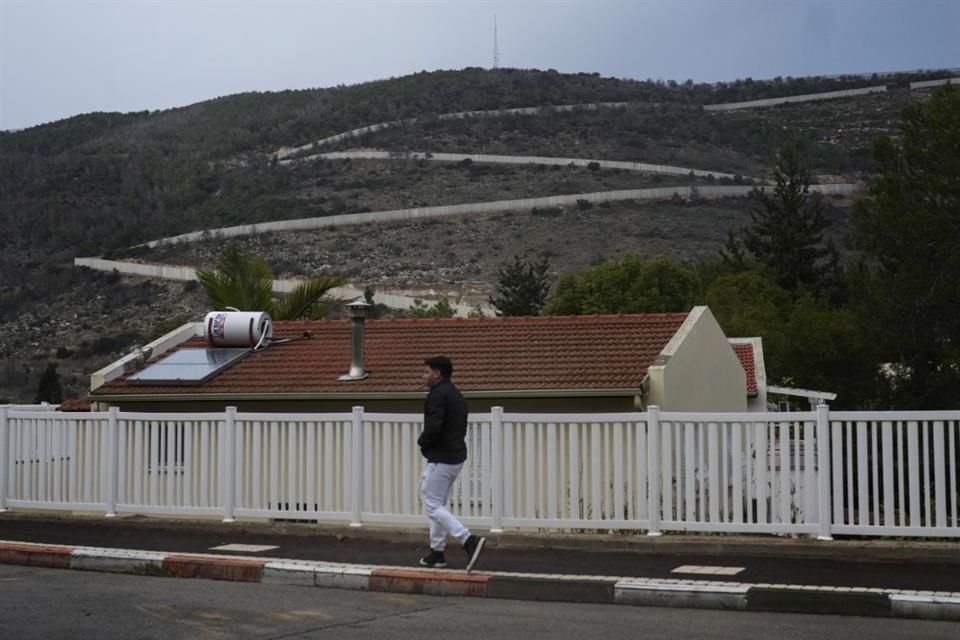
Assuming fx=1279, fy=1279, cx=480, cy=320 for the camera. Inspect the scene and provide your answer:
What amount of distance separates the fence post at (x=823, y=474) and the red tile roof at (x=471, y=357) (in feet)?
18.9

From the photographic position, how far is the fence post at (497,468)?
40.5 ft

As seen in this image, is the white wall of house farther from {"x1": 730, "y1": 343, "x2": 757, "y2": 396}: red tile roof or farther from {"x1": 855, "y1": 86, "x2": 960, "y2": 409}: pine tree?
{"x1": 855, "y1": 86, "x2": 960, "y2": 409}: pine tree

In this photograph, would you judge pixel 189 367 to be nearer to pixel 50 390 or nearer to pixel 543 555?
pixel 543 555

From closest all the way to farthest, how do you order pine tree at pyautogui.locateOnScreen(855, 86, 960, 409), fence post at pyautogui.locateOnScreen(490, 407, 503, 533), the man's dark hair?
1. the man's dark hair
2. fence post at pyautogui.locateOnScreen(490, 407, 503, 533)
3. pine tree at pyautogui.locateOnScreen(855, 86, 960, 409)

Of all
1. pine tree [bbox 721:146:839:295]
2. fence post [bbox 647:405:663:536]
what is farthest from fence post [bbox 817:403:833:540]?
pine tree [bbox 721:146:839:295]

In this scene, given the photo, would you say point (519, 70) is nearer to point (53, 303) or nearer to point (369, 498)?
point (53, 303)

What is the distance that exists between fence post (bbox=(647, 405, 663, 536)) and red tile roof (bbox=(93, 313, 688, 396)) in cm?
512

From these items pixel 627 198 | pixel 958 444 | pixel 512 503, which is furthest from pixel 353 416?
pixel 627 198

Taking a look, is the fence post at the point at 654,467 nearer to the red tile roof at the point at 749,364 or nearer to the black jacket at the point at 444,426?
the black jacket at the point at 444,426

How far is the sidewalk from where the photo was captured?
9148 mm

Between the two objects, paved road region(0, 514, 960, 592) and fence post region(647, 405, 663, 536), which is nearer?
paved road region(0, 514, 960, 592)

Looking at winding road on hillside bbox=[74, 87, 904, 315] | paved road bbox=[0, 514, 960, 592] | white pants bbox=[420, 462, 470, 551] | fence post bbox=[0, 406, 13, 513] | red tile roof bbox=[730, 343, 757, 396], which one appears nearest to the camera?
paved road bbox=[0, 514, 960, 592]

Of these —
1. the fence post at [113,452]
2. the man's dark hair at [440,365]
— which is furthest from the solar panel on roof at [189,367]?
the man's dark hair at [440,365]

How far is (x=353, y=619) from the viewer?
8.65 meters
